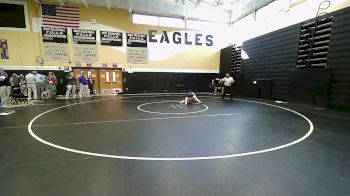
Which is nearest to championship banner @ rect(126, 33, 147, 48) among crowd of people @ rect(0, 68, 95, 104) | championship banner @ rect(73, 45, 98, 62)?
championship banner @ rect(73, 45, 98, 62)

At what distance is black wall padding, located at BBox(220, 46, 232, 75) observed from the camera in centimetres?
1527

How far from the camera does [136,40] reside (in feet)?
47.9

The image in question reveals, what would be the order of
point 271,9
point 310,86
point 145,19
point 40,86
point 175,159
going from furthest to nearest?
point 145,19 < point 271,9 < point 40,86 < point 310,86 < point 175,159

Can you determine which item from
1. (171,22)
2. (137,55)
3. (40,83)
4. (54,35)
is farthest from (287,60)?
(54,35)

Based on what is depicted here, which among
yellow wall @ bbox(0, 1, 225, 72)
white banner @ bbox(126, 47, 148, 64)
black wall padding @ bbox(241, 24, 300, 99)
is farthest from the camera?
white banner @ bbox(126, 47, 148, 64)

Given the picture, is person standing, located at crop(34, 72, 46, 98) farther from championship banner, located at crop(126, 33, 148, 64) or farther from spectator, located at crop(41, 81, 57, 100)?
championship banner, located at crop(126, 33, 148, 64)

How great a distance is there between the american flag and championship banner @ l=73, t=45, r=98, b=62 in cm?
148

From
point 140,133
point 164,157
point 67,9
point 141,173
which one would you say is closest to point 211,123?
point 140,133

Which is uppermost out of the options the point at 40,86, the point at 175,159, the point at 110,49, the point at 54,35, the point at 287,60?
the point at 54,35

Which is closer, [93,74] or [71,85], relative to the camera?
[71,85]

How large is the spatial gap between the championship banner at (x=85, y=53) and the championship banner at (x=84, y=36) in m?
0.34

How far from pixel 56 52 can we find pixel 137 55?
5.40 meters

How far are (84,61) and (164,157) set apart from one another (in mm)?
12732

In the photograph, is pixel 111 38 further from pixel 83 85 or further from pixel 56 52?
pixel 83 85
